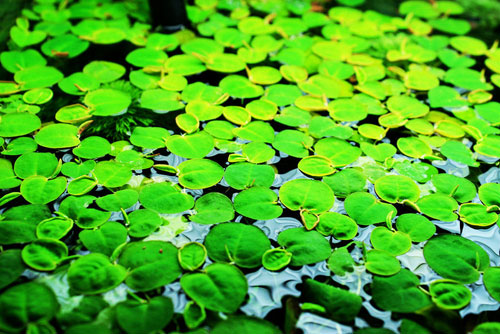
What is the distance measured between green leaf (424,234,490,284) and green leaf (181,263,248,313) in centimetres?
57

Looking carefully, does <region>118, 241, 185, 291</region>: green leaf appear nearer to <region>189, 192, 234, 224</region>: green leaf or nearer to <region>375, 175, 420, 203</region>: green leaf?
<region>189, 192, 234, 224</region>: green leaf

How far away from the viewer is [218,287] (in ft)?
3.61

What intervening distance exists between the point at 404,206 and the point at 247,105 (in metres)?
0.73

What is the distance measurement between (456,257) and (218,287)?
2.32ft

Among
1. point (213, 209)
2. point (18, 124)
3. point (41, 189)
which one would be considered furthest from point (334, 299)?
point (18, 124)

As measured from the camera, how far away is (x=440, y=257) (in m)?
1.22

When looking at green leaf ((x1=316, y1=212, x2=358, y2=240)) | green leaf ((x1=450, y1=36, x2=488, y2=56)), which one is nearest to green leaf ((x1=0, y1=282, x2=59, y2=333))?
green leaf ((x1=316, y1=212, x2=358, y2=240))

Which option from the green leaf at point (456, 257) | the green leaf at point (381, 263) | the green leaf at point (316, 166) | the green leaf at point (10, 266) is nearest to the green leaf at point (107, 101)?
the green leaf at point (10, 266)

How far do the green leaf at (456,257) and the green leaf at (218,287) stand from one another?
1.86 feet

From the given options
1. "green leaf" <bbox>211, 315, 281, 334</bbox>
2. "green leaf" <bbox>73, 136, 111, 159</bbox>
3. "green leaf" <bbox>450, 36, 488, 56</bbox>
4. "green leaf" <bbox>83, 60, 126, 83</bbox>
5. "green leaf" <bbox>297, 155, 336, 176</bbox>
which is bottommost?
"green leaf" <bbox>211, 315, 281, 334</bbox>

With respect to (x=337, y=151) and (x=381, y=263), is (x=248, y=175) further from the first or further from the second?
(x=381, y=263)

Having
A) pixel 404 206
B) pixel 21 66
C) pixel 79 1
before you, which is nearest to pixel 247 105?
pixel 404 206

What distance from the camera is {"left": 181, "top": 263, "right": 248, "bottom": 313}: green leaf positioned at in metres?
1.07

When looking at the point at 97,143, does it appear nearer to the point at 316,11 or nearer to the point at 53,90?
the point at 53,90
